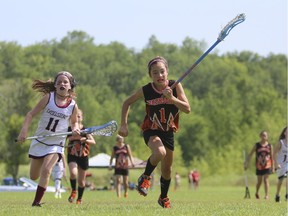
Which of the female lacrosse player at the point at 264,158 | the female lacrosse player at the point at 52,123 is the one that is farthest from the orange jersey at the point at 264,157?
the female lacrosse player at the point at 52,123

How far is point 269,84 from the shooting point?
139000 millimetres

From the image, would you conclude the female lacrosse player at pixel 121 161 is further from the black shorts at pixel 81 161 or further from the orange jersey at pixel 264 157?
the black shorts at pixel 81 161

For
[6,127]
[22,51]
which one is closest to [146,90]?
[6,127]

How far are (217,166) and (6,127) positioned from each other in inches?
1378

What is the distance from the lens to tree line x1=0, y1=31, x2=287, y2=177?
83.6m

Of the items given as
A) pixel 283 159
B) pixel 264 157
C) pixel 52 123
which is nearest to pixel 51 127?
pixel 52 123

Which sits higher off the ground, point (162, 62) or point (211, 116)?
point (211, 116)

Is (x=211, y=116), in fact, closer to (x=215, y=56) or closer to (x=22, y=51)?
(x=22, y=51)

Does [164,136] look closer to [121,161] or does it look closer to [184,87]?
[121,161]

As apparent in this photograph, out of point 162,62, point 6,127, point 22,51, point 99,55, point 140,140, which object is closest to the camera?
point 162,62

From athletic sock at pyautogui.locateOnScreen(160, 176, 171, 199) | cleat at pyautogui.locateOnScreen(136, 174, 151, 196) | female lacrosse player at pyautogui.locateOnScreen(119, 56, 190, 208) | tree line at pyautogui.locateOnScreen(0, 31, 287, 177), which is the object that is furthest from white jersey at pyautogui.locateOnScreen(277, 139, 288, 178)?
tree line at pyautogui.locateOnScreen(0, 31, 287, 177)

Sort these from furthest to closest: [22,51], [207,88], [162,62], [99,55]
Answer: [99,55] → [207,88] → [22,51] → [162,62]

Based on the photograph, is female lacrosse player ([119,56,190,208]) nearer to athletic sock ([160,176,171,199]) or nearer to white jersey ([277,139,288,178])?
athletic sock ([160,176,171,199])

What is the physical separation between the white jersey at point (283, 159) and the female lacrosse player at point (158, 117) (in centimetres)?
1018
